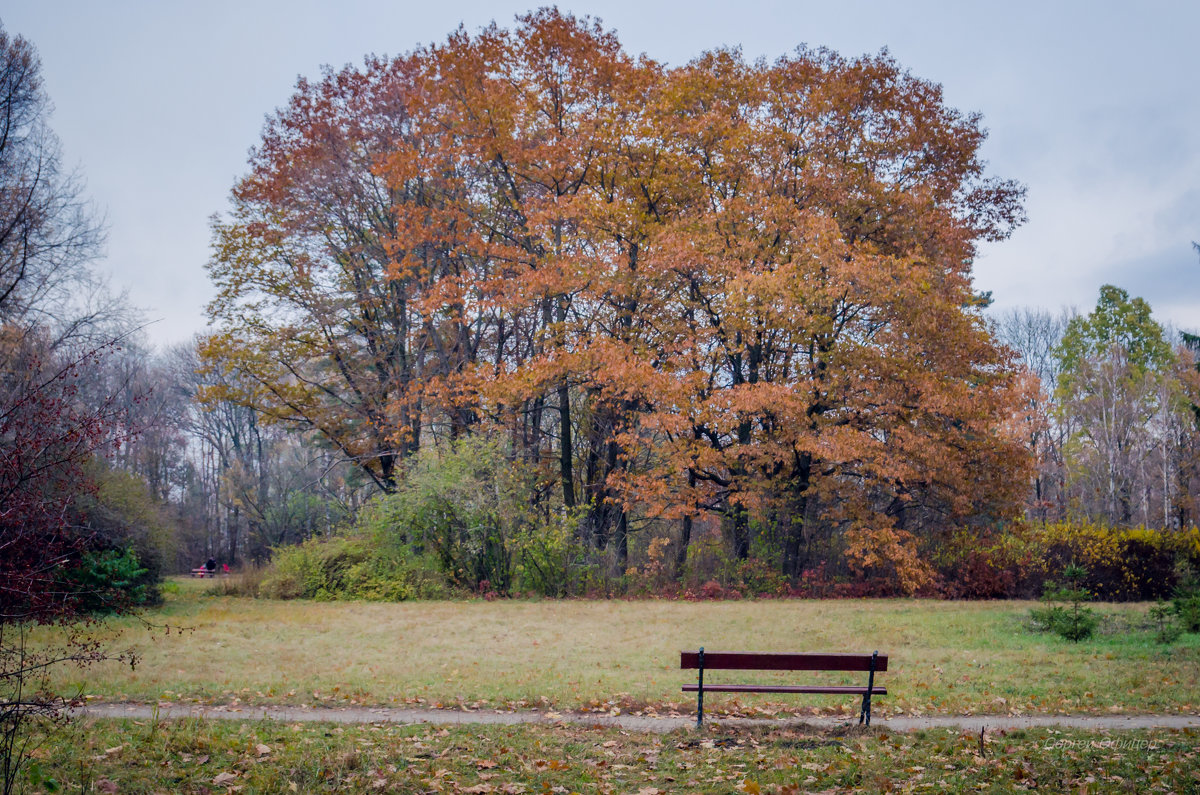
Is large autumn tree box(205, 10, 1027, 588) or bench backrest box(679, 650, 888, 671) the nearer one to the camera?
bench backrest box(679, 650, 888, 671)

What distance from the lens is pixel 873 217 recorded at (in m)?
21.3

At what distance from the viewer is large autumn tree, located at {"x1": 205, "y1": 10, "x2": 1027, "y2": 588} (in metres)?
19.3

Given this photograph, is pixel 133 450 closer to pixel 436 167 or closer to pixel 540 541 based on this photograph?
pixel 436 167

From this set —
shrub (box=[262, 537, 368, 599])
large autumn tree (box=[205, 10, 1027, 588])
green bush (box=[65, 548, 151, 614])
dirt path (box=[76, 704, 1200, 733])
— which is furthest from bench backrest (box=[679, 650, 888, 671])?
shrub (box=[262, 537, 368, 599])

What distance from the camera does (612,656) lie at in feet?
40.5

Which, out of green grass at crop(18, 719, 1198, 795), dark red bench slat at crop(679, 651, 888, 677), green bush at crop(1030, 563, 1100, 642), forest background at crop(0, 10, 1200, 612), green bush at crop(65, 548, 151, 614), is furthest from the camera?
forest background at crop(0, 10, 1200, 612)

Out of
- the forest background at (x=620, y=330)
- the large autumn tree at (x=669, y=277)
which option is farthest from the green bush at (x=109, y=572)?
the large autumn tree at (x=669, y=277)

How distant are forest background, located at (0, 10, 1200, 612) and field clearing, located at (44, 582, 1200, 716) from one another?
2.43m

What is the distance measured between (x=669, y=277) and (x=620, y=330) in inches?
72.5

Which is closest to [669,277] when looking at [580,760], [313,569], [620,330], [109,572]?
[620,330]

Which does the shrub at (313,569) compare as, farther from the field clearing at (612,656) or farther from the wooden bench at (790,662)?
the wooden bench at (790,662)

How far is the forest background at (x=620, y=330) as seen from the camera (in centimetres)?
1902

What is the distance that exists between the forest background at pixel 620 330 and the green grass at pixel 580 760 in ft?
37.0

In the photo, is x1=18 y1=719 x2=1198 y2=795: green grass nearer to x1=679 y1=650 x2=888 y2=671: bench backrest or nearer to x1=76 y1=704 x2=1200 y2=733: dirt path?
x1=76 y1=704 x2=1200 y2=733: dirt path
